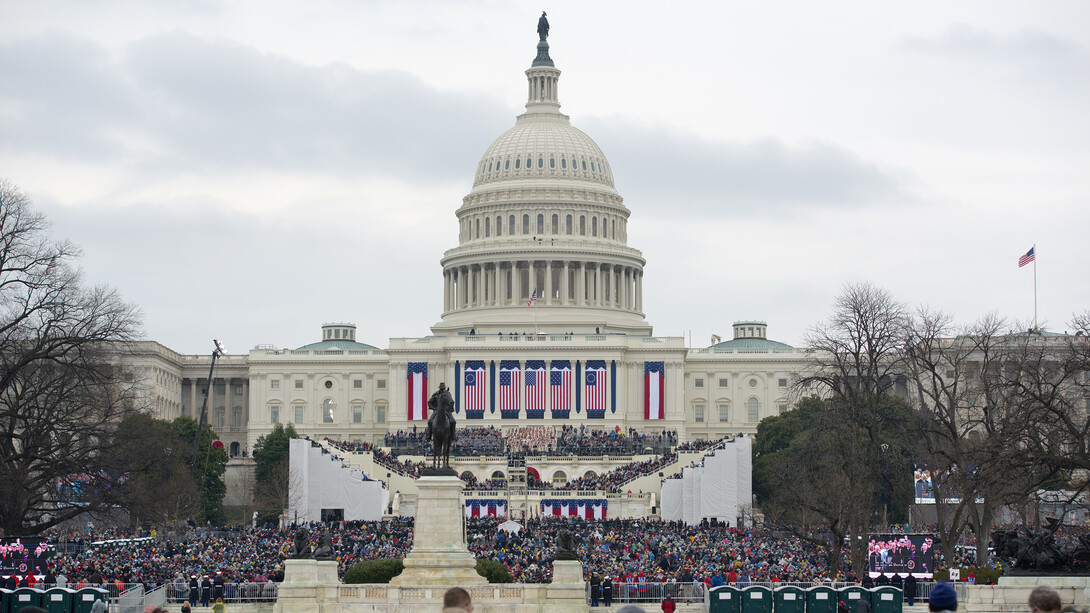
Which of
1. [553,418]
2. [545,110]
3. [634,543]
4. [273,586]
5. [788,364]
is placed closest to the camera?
[273,586]

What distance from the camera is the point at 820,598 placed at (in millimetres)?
50656

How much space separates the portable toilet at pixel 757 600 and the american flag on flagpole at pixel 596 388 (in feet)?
298

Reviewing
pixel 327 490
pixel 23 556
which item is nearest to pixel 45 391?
pixel 23 556

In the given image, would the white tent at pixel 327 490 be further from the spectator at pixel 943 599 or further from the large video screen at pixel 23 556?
the spectator at pixel 943 599

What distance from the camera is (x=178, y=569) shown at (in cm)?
6538

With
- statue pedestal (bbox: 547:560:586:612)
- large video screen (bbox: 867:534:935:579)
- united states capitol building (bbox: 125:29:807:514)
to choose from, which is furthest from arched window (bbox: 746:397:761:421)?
statue pedestal (bbox: 547:560:586:612)

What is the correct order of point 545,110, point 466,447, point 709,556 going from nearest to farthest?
point 709,556 → point 466,447 → point 545,110

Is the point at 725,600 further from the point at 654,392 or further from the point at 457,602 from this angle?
the point at 654,392

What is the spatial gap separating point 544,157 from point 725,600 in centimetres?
11482

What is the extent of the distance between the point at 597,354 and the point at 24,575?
89.3 meters

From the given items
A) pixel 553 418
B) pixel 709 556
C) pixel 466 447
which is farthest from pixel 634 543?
pixel 553 418

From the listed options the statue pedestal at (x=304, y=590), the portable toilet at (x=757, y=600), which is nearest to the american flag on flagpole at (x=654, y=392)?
the statue pedestal at (x=304, y=590)

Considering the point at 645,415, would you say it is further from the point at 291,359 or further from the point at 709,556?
the point at 709,556

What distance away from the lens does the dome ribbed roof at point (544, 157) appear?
540 feet
